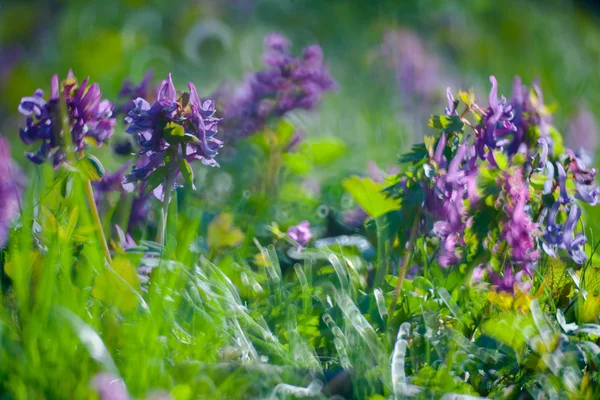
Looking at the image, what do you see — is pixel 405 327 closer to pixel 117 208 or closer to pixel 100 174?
pixel 100 174

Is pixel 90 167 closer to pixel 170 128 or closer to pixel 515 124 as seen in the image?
pixel 170 128

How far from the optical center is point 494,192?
1.24m

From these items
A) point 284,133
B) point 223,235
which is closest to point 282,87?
point 284,133

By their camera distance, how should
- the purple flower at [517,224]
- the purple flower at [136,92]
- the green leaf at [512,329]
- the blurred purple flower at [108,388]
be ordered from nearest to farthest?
the blurred purple flower at [108,388]
the green leaf at [512,329]
the purple flower at [517,224]
the purple flower at [136,92]

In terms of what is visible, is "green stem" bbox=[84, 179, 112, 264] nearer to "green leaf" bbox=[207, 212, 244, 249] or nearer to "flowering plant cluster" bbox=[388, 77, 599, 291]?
"green leaf" bbox=[207, 212, 244, 249]

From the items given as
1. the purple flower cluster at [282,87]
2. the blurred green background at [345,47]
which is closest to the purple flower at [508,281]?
the purple flower cluster at [282,87]

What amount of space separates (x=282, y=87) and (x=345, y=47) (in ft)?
12.0

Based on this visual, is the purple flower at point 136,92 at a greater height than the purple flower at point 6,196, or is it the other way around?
the purple flower at point 136,92

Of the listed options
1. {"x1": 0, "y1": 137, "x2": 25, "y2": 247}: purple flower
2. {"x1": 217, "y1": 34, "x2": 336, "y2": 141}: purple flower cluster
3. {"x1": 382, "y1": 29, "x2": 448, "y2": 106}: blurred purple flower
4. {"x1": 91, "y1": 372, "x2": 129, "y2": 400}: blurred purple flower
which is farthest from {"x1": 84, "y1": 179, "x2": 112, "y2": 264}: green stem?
{"x1": 382, "y1": 29, "x2": 448, "y2": 106}: blurred purple flower

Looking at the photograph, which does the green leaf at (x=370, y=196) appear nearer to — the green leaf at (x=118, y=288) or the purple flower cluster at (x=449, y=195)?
the purple flower cluster at (x=449, y=195)

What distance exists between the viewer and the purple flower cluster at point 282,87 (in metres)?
2.25

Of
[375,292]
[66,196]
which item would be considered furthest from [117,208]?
Answer: [375,292]

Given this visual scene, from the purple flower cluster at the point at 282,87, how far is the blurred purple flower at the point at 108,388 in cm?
143

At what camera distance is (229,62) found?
5770 mm
